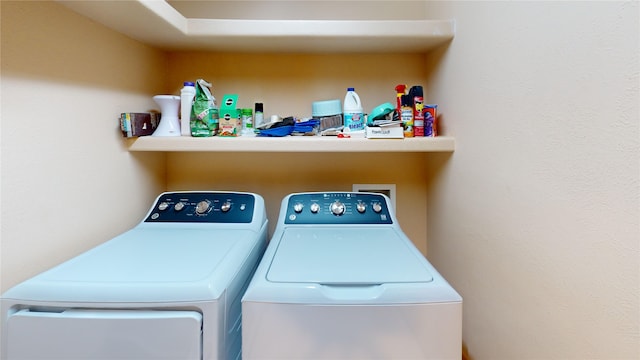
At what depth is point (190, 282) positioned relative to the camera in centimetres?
77

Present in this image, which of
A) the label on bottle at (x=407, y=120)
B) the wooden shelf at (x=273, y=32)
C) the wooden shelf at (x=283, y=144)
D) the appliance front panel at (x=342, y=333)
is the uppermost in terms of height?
the wooden shelf at (x=273, y=32)

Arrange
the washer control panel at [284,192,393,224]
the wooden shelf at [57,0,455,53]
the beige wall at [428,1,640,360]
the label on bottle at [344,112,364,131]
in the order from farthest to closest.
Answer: the label on bottle at [344,112,364,131] < the washer control panel at [284,192,393,224] < the wooden shelf at [57,0,455,53] < the beige wall at [428,1,640,360]

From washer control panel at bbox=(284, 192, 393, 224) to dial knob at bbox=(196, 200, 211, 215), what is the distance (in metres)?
0.34

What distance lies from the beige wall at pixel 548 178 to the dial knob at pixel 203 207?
1058mm

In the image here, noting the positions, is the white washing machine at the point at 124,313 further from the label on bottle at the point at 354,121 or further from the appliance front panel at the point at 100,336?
the label on bottle at the point at 354,121

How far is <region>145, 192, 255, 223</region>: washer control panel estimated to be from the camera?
1.32 meters

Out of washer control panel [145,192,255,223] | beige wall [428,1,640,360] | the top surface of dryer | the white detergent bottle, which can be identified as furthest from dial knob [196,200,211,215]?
beige wall [428,1,640,360]

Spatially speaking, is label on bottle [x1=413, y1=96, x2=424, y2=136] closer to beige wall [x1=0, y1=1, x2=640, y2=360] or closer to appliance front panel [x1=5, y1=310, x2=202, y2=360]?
beige wall [x1=0, y1=1, x2=640, y2=360]

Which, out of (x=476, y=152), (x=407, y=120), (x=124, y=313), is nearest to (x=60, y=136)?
(x=124, y=313)

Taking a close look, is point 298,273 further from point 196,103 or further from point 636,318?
point 196,103

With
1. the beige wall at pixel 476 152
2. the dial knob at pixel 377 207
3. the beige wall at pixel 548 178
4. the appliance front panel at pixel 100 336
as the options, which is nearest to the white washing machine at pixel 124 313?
the appliance front panel at pixel 100 336

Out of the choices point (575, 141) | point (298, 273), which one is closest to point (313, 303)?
point (298, 273)

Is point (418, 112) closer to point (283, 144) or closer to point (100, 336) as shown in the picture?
point (283, 144)

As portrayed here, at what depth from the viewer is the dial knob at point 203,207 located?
1.33m
